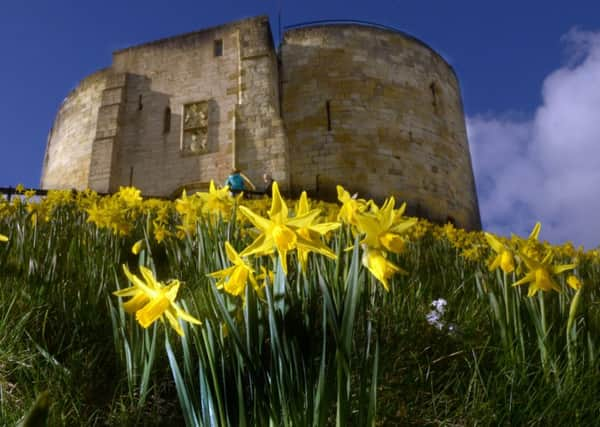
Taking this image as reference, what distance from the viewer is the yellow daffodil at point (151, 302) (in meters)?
0.81

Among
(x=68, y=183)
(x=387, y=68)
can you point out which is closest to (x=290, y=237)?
(x=387, y=68)

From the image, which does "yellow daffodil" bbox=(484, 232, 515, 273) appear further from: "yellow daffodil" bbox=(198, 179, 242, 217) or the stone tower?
the stone tower

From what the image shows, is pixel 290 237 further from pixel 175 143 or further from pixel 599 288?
pixel 175 143

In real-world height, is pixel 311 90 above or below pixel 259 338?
above

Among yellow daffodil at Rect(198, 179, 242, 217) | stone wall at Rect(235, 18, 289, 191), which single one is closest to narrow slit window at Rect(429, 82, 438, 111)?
stone wall at Rect(235, 18, 289, 191)

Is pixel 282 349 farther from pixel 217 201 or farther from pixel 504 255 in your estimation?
pixel 217 201

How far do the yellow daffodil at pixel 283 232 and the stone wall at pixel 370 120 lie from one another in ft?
33.9

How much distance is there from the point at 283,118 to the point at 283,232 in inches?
462

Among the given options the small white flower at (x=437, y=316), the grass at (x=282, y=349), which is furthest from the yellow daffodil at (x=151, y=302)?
the small white flower at (x=437, y=316)

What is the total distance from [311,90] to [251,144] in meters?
2.55

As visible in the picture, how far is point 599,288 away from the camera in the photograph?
8.27 feet

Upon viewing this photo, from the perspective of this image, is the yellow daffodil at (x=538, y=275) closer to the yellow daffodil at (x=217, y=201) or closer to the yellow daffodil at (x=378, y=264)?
the yellow daffodil at (x=378, y=264)

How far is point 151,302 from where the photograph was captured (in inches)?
32.4

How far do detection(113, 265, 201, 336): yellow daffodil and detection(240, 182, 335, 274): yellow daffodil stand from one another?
0.17 metres
